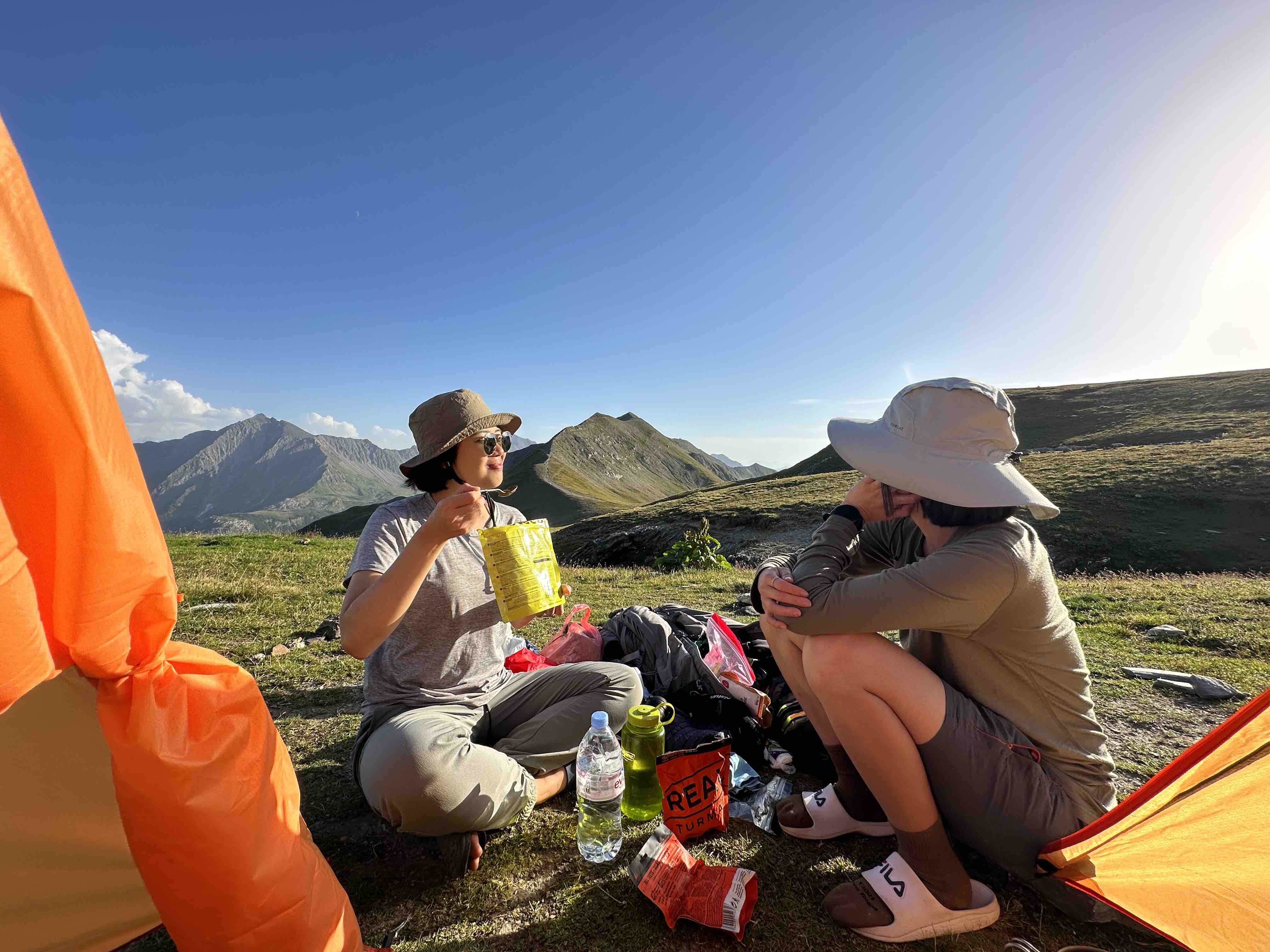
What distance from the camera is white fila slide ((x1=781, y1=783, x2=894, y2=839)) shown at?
2.90 m

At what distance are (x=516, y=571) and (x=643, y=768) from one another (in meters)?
1.30

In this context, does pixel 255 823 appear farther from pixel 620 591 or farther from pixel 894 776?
pixel 620 591

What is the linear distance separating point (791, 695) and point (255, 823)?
3.39m

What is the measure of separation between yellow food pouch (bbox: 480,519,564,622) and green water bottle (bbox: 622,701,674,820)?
80cm

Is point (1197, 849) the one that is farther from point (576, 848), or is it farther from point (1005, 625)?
point (576, 848)

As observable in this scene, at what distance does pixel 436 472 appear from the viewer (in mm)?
3293

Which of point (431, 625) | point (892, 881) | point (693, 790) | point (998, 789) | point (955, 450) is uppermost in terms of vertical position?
point (955, 450)

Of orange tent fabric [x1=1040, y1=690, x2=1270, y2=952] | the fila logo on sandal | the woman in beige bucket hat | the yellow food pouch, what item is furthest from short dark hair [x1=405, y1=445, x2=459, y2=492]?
orange tent fabric [x1=1040, y1=690, x2=1270, y2=952]

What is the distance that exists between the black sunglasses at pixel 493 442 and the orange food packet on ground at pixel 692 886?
2.07 m

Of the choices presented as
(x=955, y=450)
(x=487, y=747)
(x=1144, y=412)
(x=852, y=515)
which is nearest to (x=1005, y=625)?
(x=955, y=450)

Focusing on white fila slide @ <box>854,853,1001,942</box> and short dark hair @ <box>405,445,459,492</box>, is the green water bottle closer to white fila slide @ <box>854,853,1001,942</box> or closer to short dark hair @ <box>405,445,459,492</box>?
white fila slide @ <box>854,853,1001,942</box>

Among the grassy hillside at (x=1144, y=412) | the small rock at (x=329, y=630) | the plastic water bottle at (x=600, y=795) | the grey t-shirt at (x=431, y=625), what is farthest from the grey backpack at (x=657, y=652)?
the grassy hillside at (x=1144, y=412)

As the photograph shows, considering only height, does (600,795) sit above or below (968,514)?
below

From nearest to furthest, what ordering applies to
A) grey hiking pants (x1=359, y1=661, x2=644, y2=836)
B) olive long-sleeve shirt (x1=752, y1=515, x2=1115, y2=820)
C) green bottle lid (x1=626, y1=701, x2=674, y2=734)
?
olive long-sleeve shirt (x1=752, y1=515, x2=1115, y2=820) < grey hiking pants (x1=359, y1=661, x2=644, y2=836) < green bottle lid (x1=626, y1=701, x2=674, y2=734)
